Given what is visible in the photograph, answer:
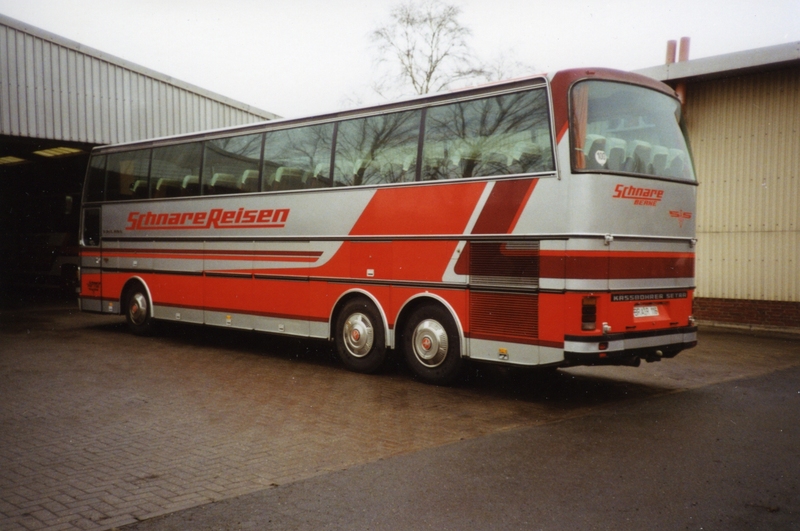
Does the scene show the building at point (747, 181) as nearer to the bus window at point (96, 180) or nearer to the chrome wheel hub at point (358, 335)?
the chrome wheel hub at point (358, 335)

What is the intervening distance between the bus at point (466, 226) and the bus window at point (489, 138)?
0.7 inches

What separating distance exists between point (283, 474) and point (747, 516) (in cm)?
317

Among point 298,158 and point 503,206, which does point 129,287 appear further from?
point 503,206

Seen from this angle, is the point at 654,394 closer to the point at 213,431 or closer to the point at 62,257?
the point at 213,431

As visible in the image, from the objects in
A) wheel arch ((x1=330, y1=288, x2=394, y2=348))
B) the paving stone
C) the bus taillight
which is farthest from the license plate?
wheel arch ((x1=330, y1=288, x2=394, y2=348))

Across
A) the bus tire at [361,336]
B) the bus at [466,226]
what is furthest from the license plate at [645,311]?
the bus tire at [361,336]

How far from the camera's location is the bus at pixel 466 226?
7977mm

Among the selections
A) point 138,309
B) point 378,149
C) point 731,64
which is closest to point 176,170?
point 138,309

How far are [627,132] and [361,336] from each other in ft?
14.1

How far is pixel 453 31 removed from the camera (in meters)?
37.6

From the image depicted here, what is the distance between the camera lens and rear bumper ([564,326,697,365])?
7.86 meters

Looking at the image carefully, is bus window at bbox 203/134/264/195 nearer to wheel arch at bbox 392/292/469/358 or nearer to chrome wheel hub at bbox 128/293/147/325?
chrome wheel hub at bbox 128/293/147/325

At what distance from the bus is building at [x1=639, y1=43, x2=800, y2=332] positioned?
6745 millimetres

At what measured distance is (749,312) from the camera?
594 inches
